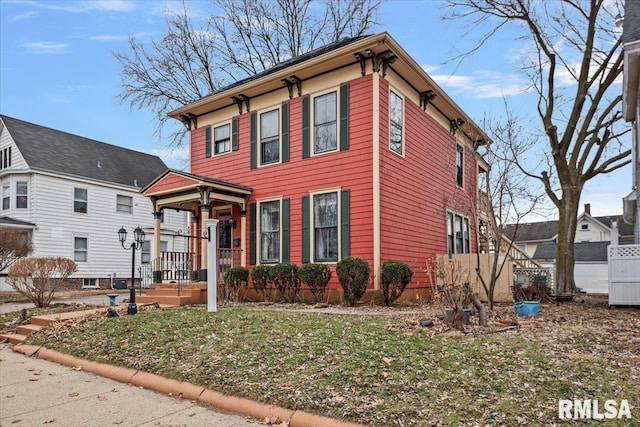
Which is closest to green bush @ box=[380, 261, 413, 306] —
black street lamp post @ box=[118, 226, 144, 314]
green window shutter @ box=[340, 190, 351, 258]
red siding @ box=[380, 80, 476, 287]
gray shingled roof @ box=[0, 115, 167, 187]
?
red siding @ box=[380, 80, 476, 287]

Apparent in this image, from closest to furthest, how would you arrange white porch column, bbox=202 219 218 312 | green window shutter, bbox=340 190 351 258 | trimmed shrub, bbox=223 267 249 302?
white porch column, bbox=202 219 218 312 < green window shutter, bbox=340 190 351 258 < trimmed shrub, bbox=223 267 249 302

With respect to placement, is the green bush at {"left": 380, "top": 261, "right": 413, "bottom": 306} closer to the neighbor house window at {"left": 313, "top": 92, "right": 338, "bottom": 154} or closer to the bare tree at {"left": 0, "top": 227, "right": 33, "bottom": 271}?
the neighbor house window at {"left": 313, "top": 92, "right": 338, "bottom": 154}

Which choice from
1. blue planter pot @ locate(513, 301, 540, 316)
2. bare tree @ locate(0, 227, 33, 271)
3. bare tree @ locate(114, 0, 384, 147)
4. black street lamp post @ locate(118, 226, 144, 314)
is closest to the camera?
blue planter pot @ locate(513, 301, 540, 316)

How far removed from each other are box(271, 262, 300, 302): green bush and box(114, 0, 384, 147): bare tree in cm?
1361

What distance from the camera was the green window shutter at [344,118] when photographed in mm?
11174

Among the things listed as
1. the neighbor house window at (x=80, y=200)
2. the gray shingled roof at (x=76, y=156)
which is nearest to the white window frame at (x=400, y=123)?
the gray shingled roof at (x=76, y=156)

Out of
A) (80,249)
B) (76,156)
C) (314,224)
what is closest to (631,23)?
(314,224)

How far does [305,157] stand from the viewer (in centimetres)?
1190

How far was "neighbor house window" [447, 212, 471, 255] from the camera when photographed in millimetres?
15242

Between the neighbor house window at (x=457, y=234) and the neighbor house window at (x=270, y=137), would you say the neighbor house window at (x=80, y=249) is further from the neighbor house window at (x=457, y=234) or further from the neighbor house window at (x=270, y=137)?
the neighbor house window at (x=457, y=234)

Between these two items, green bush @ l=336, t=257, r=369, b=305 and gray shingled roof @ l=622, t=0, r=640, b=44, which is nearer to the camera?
gray shingled roof @ l=622, t=0, r=640, b=44

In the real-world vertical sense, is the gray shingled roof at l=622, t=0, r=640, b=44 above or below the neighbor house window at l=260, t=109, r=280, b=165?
above

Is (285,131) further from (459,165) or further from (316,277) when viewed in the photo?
(459,165)

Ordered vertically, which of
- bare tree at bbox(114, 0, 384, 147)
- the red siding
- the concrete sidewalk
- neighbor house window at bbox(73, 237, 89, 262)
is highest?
bare tree at bbox(114, 0, 384, 147)
